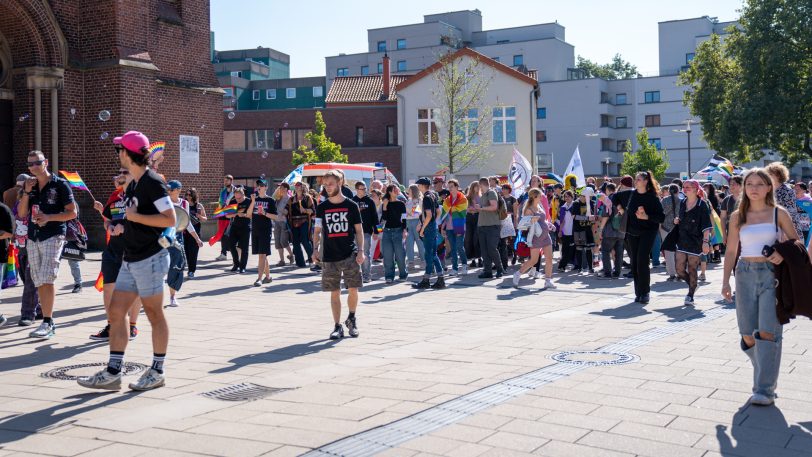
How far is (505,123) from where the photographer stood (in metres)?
49.1

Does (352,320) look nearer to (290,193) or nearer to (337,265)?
(337,265)

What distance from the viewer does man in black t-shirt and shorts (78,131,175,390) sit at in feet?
21.2

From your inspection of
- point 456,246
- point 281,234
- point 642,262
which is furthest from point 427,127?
point 642,262

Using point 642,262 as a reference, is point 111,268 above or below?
above

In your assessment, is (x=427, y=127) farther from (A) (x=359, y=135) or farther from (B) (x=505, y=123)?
(A) (x=359, y=135)

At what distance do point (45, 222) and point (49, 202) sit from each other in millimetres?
233

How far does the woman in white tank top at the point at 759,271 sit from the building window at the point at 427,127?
44.5 m

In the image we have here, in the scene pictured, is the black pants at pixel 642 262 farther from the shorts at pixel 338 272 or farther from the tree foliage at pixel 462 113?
the tree foliage at pixel 462 113

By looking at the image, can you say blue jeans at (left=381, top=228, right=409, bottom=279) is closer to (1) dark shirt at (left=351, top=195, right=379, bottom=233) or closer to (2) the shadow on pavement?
(1) dark shirt at (left=351, top=195, right=379, bottom=233)

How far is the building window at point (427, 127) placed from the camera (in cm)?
5081

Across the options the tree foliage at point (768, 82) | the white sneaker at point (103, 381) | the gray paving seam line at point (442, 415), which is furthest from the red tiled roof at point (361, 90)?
the white sneaker at point (103, 381)

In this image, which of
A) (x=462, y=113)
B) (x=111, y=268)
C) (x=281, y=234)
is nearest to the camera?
(x=111, y=268)

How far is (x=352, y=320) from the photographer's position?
9312mm

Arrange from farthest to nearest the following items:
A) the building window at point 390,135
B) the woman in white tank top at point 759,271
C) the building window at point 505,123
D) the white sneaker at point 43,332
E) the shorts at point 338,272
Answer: the building window at point 390,135 < the building window at point 505,123 < the shorts at point 338,272 < the white sneaker at point 43,332 < the woman in white tank top at point 759,271
